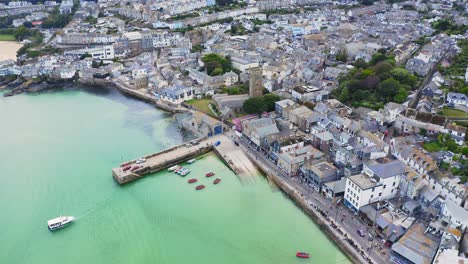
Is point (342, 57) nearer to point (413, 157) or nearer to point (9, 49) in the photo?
point (413, 157)

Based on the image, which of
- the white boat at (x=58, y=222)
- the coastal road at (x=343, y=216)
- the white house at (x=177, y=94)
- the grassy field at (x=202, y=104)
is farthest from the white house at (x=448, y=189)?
the white house at (x=177, y=94)

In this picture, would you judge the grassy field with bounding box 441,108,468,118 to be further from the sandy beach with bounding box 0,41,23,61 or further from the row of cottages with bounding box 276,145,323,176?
the sandy beach with bounding box 0,41,23,61

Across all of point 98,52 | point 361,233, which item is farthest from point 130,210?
point 98,52

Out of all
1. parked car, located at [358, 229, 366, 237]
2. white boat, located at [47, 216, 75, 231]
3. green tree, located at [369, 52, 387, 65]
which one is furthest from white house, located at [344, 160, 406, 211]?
green tree, located at [369, 52, 387, 65]


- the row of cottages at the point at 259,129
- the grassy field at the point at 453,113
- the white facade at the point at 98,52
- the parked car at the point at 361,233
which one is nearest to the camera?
the parked car at the point at 361,233

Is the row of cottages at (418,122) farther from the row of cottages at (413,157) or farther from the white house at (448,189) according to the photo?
the white house at (448,189)

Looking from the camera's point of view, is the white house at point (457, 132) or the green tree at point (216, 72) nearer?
the white house at point (457, 132)
